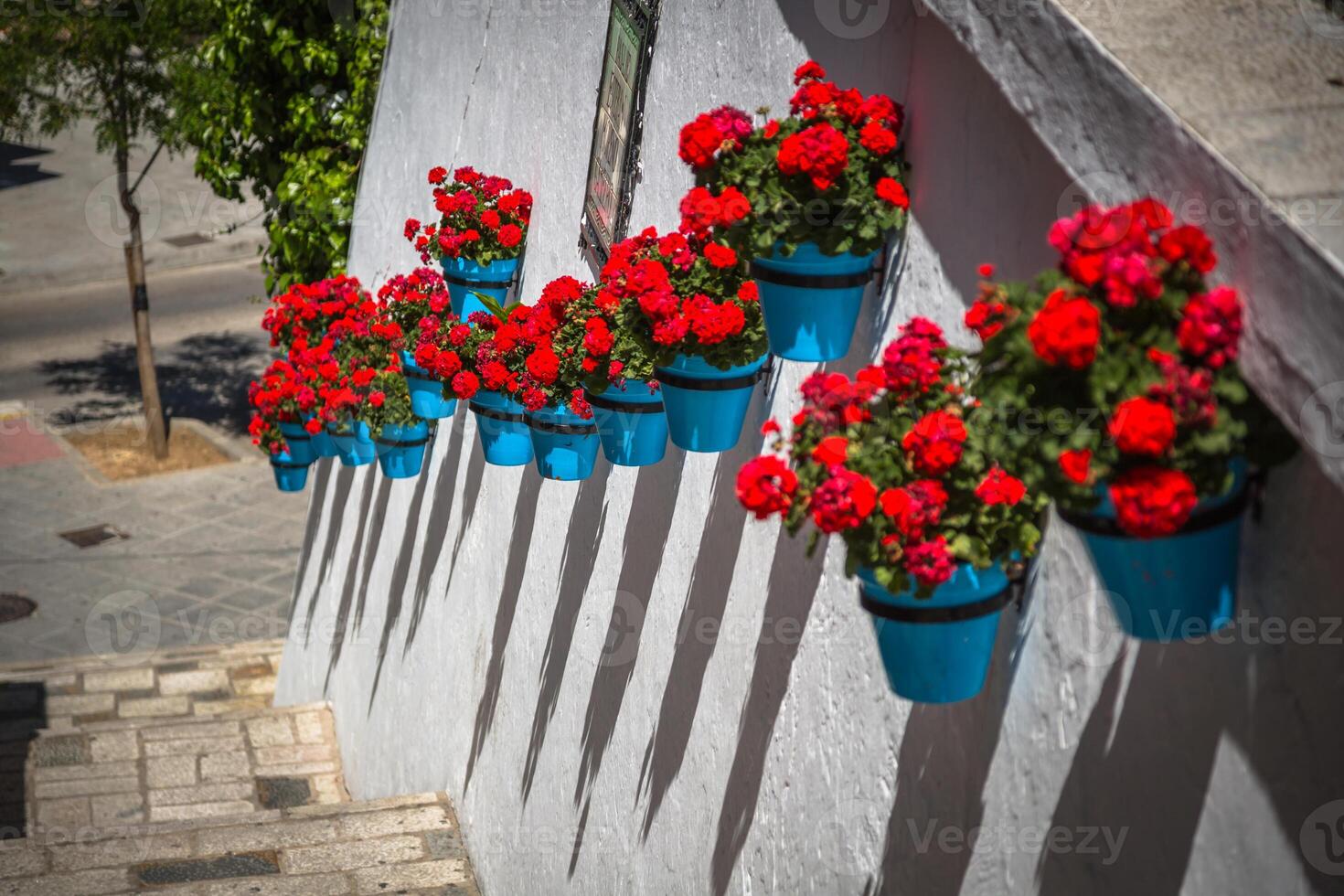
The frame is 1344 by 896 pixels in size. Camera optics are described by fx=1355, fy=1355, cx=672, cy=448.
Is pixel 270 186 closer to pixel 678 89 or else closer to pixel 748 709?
pixel 678 89

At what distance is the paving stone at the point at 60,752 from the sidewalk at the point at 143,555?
5.83ft

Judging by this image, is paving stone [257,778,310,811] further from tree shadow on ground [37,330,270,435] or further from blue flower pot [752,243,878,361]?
tree shadow on ground [37,330,270,435]

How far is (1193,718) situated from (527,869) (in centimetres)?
339

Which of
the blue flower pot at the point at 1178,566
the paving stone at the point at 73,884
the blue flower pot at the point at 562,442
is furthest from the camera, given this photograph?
the paving stone at the point at 73,884

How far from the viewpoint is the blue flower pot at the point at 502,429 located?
148 inches

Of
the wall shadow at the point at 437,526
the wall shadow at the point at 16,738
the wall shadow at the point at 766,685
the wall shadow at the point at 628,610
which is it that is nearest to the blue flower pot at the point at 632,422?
the wall shadow at the point at 628,610

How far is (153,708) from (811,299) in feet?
23.0

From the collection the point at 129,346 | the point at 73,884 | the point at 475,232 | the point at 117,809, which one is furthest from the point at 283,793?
the point at 129,346

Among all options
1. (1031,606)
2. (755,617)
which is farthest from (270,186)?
(1031,606)

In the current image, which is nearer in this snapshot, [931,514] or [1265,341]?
[1265,341]

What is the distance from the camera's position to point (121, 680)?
8430 mm

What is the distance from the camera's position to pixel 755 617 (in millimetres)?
2977

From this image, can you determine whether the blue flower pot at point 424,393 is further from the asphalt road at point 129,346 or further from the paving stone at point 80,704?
the asphalt road at point 129,346

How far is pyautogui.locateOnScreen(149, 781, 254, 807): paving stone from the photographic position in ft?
22.6
